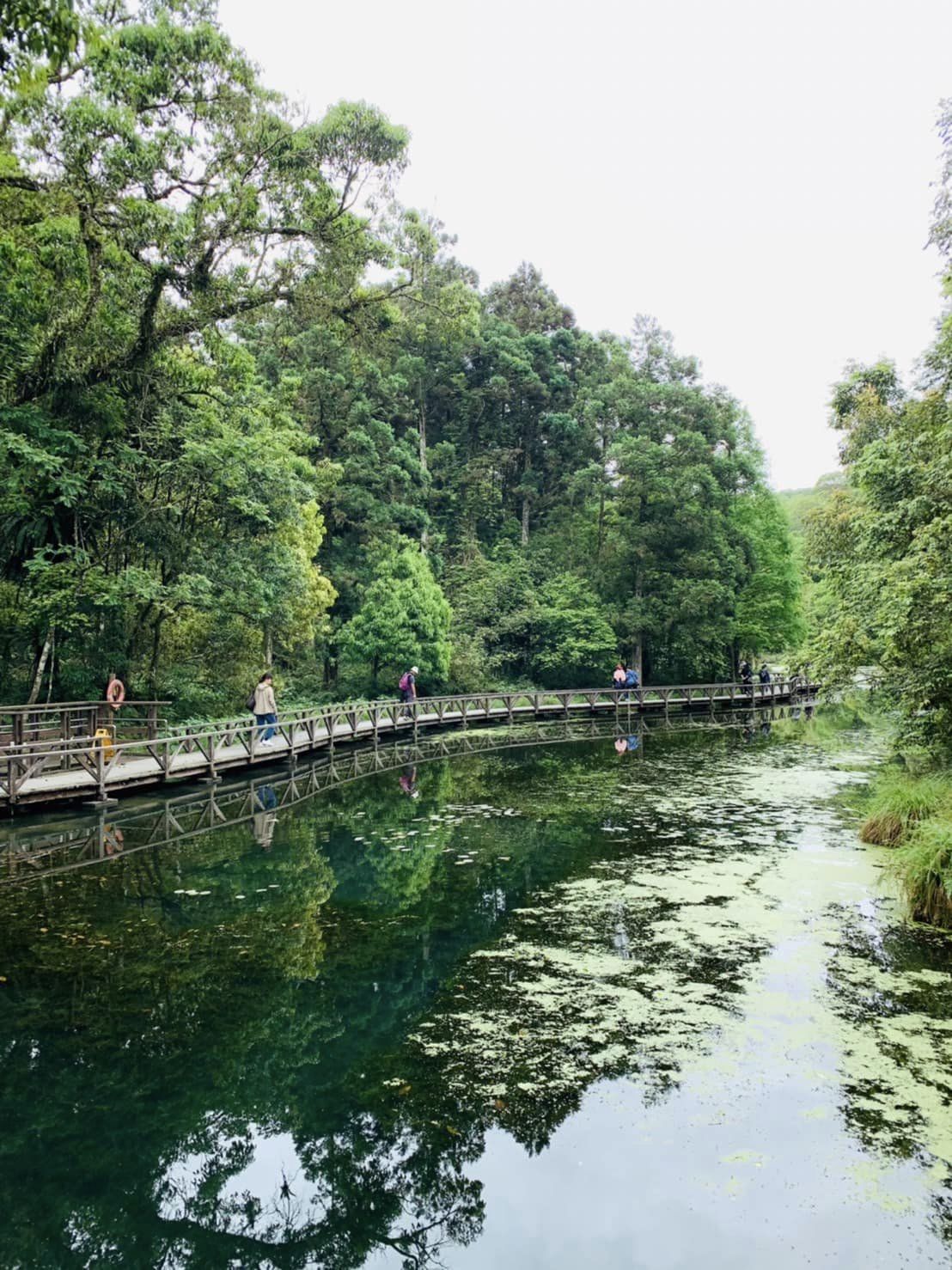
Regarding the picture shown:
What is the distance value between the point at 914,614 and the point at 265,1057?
9132 mm

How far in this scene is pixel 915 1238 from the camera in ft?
12.5

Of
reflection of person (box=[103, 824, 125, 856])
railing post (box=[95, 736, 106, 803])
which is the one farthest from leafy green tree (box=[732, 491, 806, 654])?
reflection of person (box=[103, 824, 125, 856])

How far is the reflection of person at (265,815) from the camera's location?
12.1m

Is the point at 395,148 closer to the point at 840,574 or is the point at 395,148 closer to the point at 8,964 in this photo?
the point at 840,574

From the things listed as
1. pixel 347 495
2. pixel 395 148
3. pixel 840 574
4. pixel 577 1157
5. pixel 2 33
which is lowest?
pixel 577 1157

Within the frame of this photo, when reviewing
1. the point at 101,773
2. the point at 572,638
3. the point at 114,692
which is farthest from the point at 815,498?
the point at 101,773

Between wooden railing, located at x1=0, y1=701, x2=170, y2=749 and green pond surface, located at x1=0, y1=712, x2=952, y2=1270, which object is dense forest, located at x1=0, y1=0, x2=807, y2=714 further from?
green pond surface, located at x1=0, y1=712, x2=952, y2=1270

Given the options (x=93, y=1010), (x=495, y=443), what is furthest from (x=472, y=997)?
(x=495, y=443)

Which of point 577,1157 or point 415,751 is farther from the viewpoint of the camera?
point 415,751

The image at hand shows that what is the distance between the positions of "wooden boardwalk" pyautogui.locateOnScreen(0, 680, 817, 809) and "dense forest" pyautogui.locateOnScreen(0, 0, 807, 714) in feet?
8.57

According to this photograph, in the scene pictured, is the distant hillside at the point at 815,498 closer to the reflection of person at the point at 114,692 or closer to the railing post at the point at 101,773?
the reflection of person at the point at 114,692

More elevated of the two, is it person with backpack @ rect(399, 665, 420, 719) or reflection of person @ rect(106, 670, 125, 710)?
reflection of person @ rect(106, 670, 125, 710)

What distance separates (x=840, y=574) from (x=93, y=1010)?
46.9 ft

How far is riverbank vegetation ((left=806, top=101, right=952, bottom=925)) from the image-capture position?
369 inches
